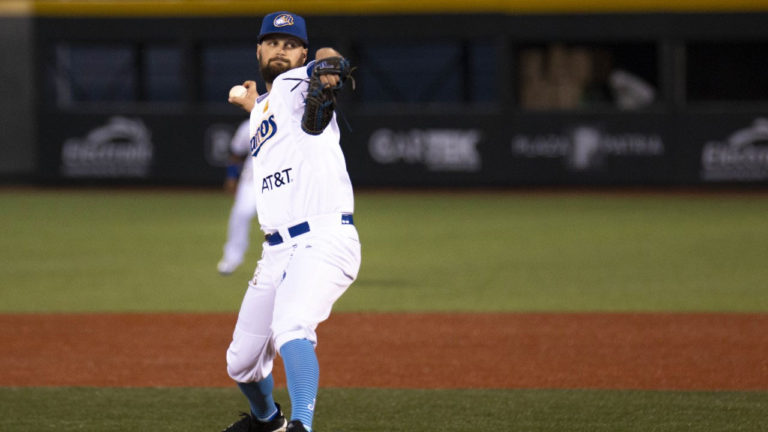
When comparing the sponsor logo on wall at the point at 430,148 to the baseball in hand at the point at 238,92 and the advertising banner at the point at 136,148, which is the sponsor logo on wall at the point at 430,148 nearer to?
the advertising banner at the point at 136,148

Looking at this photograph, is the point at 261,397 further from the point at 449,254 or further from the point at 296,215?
the point at 449,254

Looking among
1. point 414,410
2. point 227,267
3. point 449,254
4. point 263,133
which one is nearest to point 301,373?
point 263,133

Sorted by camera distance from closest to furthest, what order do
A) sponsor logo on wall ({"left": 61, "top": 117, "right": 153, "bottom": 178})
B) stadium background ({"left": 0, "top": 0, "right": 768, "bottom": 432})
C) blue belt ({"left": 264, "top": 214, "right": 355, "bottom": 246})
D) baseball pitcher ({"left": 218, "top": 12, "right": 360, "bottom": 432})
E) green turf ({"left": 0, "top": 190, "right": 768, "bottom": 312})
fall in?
1. baseball pitcher ({"left": 218, "top": 12, "right": 360, "bottom": 432})
2. blue belt ({"left": 264, "top": 214, "right": 355, "bottom": 246})
3. stadium background ({"left": 0, "top": 0, "right": 768, "bottom": 432})
4. green turf ({"left": 0, "top": 190, "right": 768, "bottom": 312})
5. sponsor logo on wall ({"left": 61, "top": 117, "right": 153, "bottom": 178})

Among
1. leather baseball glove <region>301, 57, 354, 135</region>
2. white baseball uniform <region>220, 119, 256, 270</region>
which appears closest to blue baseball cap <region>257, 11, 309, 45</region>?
leather baseball glove <region>301, 57, 354, 135</region>

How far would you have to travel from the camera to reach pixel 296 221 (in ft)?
15.4

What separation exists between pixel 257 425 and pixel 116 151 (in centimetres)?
1949

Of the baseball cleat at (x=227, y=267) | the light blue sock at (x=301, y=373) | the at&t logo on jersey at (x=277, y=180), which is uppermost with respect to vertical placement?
the at&t logo on jersey at (x=277, y=180)

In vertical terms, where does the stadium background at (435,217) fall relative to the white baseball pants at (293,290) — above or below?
below

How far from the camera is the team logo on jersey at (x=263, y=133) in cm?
478

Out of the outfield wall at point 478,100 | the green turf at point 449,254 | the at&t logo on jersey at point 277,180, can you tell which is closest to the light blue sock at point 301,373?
the at&t logo on jersey at point 277,180

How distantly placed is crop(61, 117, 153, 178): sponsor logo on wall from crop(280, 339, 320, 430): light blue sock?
2011 centimetres

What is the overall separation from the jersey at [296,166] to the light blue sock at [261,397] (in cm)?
81

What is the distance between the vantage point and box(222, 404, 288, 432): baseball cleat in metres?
5.39

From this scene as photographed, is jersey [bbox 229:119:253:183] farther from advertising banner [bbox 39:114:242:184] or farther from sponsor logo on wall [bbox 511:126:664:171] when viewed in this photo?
advertising banner [bbox 39:114:242:184]
